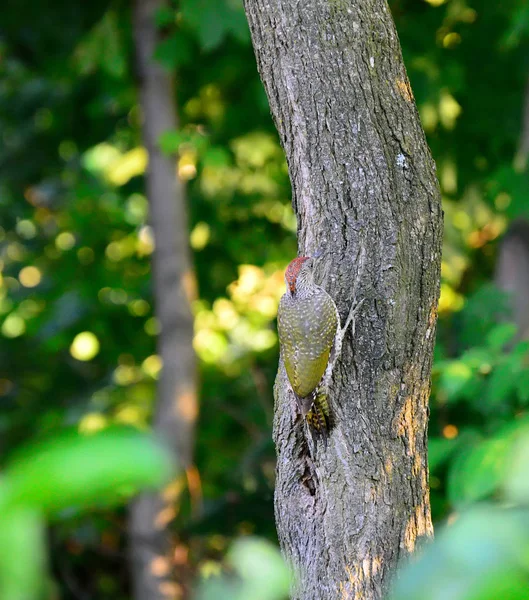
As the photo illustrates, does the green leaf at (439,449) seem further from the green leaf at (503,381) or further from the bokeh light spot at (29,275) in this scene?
the bokeh light spot at (29,275)

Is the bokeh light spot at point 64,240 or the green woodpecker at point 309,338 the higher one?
the bokeh light spot at point 64,240

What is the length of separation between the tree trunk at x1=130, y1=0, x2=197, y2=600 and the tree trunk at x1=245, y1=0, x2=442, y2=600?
3.06 m

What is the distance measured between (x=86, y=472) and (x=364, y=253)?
2.04 m

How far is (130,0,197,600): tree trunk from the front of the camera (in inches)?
216

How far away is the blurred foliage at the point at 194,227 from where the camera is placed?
528 cm

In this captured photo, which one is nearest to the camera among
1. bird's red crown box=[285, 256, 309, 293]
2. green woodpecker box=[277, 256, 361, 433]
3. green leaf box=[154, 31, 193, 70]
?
green woodpecker box=[277, 256, 361, 433]

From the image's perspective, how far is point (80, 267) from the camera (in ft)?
21.1

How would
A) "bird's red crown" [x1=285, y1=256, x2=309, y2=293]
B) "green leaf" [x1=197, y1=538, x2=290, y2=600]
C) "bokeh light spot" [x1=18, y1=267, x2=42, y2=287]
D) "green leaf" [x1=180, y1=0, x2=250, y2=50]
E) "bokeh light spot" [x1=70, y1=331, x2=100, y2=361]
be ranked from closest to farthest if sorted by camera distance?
"green leaf" [x1=197, y1=538, x2=290, y2=600] → "bird's red crown" [x1=285, y1=256, x2=309, y2=293] → "green leaf" [x1=180, y1=0, x2=250, y2=50] → "bokeh light spot" [x1=70, y1=331, x2=100, y2=361] → "bokeh light spot" [x1=18, y1=267, x2=42, y2=287]

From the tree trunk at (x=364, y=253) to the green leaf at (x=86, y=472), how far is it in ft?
6.55

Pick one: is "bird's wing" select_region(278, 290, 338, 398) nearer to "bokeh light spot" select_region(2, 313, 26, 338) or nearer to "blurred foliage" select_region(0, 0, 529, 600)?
"blurred foliage" select_region(0, 0, 529, 600)

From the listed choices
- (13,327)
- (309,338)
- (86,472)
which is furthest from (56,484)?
(13,327)

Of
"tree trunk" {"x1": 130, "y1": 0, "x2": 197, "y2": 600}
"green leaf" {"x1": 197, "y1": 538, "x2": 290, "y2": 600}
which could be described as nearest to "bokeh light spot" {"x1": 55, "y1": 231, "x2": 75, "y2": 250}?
"tree trunk" {"x1": 130, "y1": 0, "x2": 197, "y2": 600}

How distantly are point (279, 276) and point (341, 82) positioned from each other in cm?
436

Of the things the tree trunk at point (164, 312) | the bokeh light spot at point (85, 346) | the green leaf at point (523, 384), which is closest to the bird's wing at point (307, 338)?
the green leaf at point (523, 384)
